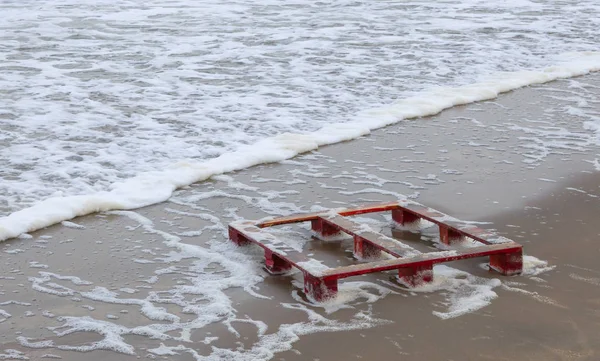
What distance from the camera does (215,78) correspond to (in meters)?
7.85

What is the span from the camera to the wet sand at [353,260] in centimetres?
299

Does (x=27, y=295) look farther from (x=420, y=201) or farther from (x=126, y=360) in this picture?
(x=420, y=201)

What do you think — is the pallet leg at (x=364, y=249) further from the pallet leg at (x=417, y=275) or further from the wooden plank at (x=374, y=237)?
the pallet leg at (x=417, y=275)

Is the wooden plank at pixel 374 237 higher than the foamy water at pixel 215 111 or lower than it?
higher

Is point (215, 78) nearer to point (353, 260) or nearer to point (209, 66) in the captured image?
point (209, 66)

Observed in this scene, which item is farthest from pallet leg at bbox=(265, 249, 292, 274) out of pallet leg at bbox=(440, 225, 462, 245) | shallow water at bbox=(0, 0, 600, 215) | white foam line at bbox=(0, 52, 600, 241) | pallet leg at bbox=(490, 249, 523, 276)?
shallow water at bbox=(0, 0, 600, 215)

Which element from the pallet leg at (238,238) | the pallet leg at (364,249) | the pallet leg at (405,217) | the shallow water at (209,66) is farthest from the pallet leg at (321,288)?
the shallow water at (209,66)

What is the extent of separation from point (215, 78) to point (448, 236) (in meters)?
4.35

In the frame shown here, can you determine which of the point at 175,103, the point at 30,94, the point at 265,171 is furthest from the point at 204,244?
the point at 30,94

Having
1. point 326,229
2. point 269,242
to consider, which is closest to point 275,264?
point 269,242

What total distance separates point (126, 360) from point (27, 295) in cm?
73

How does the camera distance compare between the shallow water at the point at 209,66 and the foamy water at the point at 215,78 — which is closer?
the foamy water at the point at 215,78

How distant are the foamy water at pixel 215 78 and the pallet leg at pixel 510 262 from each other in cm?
190

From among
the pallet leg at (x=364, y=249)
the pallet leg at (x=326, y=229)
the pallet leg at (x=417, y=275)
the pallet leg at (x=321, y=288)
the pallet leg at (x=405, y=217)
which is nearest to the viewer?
the pallet leg at (x=321, y=288)
